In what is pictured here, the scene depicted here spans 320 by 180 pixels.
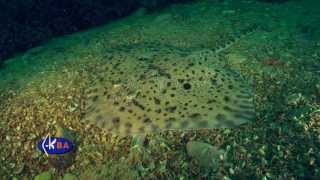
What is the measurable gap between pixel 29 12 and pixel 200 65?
22.2 feet

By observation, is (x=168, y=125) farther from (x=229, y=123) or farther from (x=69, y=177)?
(x=69, y=177)

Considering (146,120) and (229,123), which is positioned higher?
(146,120)

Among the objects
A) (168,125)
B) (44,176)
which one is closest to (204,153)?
(168,125)

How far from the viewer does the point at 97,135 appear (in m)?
5.93

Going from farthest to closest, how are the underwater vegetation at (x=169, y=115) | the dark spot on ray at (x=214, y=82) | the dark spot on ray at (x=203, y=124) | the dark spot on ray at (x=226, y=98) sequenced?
1. the dark spot on ray at (x=214, y=82)
2. the dark spot on ray at (x=226, y=98)
3. the underwater vegetation at (x=169, y=115)
4. the dark spot on ray at (x=203, y=124)

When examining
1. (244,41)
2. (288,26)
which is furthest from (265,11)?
(244,41)

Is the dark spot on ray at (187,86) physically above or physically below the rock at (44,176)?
above

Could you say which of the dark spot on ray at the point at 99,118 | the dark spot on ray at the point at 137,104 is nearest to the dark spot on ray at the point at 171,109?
the dark spot on ray at the point at 137,104

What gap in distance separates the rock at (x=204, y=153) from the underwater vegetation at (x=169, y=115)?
0.02 meters

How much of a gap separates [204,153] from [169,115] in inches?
31.3

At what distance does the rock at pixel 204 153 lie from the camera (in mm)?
4992

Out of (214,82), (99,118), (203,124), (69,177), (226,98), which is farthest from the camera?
(214,82)

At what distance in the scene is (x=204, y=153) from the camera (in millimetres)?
5129

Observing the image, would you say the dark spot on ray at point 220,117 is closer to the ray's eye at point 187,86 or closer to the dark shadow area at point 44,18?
the ray's eye at point 187,86
